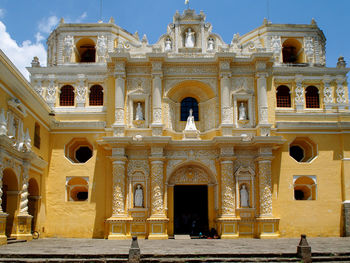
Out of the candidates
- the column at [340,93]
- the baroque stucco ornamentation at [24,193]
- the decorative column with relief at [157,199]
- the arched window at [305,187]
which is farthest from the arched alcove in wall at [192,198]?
the column at [340,93]

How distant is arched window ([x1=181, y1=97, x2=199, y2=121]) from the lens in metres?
25.3

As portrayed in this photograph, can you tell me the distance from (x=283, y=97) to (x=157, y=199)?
30.4 feet

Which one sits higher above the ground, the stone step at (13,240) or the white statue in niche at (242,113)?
the white statue in niche at (242,113)

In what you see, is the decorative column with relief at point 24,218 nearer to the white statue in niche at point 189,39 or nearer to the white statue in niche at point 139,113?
the white statue in niche at point 139,113

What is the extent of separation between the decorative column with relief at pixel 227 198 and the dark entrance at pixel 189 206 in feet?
13.4

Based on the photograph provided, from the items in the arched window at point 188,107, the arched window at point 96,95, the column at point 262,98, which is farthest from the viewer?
the arched window at point 188,107

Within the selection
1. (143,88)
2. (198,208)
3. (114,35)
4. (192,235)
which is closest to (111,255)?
(192,235)

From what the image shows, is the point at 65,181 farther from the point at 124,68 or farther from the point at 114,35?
the point at 114,35

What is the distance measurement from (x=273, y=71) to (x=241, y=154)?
5.20 m

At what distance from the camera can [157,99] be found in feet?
77.1

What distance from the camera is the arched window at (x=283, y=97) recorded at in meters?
25.1

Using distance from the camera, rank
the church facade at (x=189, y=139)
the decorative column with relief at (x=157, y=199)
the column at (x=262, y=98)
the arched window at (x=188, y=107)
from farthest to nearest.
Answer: the arched window at (x=188, y=107)
the column at (x=262, y=98)
the church facade at (x=189, y=139)
the decorative column with relief at (x=157, y=199)

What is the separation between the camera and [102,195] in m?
23.0

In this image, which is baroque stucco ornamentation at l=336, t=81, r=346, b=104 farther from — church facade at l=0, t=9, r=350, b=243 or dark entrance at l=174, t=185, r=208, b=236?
dark entrance at l=174, t=185, r=208, b=236
